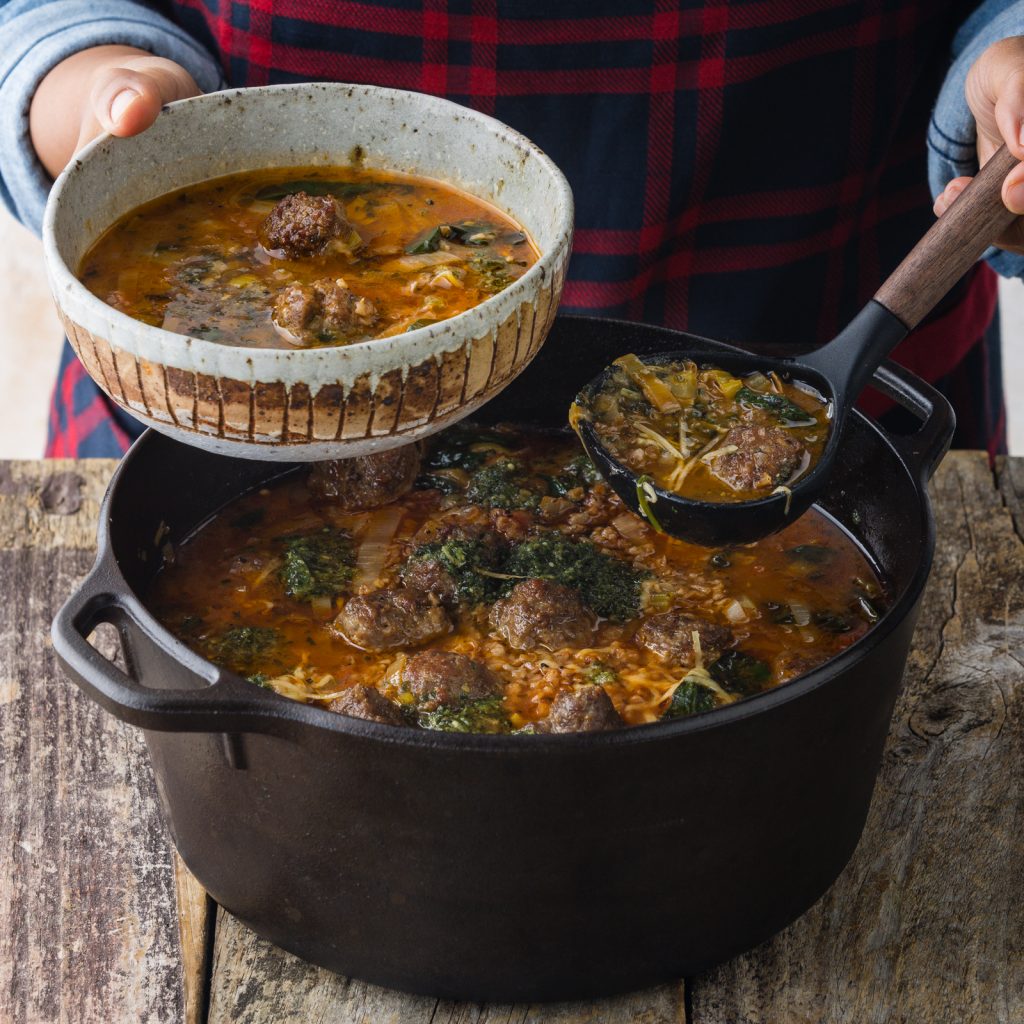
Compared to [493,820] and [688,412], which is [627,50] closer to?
[688,412]

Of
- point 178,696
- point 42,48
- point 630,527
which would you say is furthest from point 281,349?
point 42,48

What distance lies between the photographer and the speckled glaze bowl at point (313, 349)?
75.5 inches

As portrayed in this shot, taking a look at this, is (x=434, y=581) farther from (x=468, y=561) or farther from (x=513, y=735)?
(x=513, y=735)

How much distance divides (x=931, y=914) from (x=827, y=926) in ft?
0.62

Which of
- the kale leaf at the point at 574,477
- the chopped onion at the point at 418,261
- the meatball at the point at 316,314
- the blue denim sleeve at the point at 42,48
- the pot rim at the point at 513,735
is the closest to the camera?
the pot rim at the point at 513,735

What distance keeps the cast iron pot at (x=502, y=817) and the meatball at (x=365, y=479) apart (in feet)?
1.75

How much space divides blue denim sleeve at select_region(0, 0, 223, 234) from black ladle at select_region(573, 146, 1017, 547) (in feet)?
4.73

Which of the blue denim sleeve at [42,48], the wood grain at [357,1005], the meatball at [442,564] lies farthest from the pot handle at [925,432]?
the blue denim sleeve at [42,48]

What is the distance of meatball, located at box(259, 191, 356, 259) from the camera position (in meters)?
2.22

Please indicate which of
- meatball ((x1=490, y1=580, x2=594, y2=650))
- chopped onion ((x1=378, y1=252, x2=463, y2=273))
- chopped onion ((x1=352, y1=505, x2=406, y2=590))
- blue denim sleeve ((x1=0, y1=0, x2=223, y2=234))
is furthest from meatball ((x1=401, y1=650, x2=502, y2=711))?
blue denim sleeve ((x1=0, y1=0, x2=223, y2=234))

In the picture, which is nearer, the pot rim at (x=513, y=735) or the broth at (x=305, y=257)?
the pot rim at (x=513, y=735)

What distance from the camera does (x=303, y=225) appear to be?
2.22m

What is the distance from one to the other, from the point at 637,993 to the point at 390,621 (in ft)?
2.47

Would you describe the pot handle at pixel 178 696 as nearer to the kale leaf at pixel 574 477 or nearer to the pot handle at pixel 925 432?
the kale leaf at pixel 574 477
